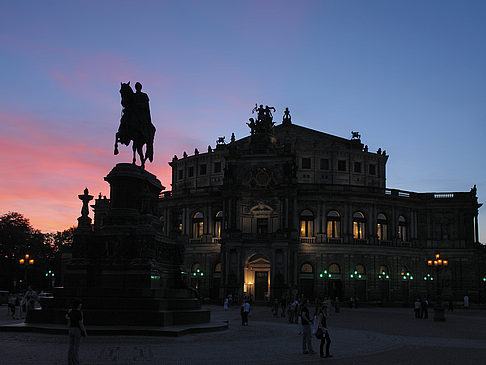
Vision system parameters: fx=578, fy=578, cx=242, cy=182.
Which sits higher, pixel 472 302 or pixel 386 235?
pixel 386 235

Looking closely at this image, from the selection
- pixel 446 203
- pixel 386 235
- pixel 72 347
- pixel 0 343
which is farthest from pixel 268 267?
pixel 72 347

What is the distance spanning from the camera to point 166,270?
28359mm

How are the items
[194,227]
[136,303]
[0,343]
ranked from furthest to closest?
[194,227] → [136,303] → [0,343]

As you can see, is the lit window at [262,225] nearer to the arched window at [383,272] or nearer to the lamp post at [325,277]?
the lamp post at [325,277]

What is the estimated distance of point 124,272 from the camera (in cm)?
2608

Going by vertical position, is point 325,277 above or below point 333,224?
below

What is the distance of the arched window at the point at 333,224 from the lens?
77.3 metres

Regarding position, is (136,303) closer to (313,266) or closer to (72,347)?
(72,347)

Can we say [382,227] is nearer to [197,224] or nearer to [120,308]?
[197,224]

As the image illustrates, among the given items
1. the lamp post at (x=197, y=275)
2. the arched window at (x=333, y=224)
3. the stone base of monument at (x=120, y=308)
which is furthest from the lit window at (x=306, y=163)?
the stone base of monument at (x=120, y=308)

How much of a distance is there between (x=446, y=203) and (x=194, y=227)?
3598 centimetres

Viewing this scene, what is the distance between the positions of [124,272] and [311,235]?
5265 cm

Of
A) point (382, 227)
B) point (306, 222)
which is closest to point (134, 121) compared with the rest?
point (306, 222)

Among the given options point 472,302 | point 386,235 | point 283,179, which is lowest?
point 472,302
